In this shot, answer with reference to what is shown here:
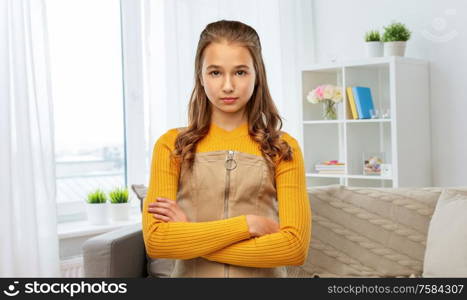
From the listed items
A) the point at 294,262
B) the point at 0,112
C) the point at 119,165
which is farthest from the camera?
the point at 119,165

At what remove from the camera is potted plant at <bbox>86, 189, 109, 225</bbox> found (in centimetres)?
328

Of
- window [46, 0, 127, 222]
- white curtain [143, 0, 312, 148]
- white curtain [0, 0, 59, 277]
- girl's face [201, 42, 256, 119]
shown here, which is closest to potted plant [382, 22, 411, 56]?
white curtain [143, 0, 312, 148]

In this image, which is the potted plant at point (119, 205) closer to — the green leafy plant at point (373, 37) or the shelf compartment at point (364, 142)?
the shelf compartment at point (364, 142)

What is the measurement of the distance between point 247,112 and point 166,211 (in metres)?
Result: 0.36

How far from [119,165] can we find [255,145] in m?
2.12

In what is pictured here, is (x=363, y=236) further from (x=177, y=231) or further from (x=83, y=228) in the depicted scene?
(x=83, y=228)

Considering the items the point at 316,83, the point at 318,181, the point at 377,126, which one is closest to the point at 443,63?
the point at 377,126

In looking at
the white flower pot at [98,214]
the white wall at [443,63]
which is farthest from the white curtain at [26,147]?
the white wall at [443,63]

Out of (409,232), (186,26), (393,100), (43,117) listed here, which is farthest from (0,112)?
(393,100)

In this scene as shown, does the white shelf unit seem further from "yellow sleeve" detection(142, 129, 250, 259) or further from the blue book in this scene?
"yellow sleeve" detection(142, 129, 250, 259)

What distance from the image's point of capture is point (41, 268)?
276 cm

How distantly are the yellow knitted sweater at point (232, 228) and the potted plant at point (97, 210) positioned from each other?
167 cm

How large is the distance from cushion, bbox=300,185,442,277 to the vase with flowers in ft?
4.82

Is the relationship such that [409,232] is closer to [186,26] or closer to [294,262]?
[294,262]
